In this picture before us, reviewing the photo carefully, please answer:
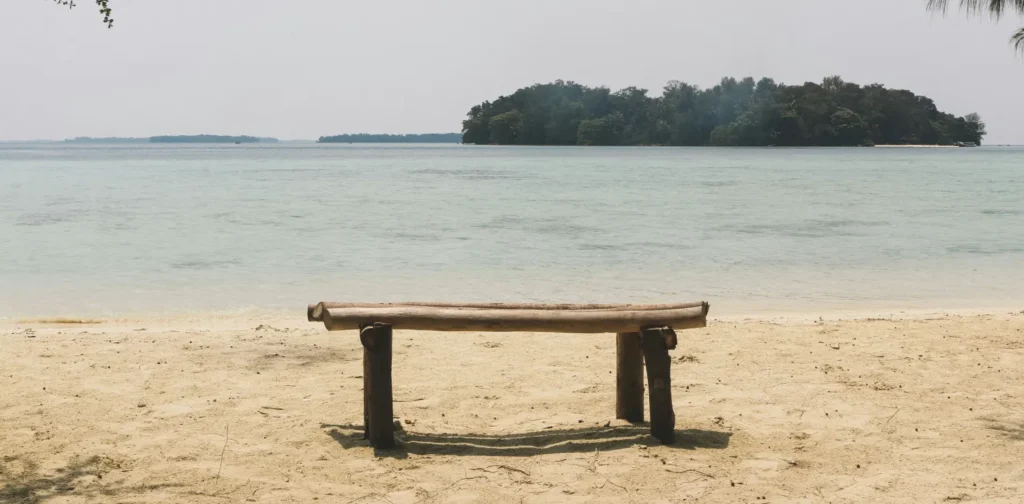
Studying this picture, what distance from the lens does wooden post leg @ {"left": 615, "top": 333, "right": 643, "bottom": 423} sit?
5828mm

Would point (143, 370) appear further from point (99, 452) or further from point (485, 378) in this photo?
point (485, 378)

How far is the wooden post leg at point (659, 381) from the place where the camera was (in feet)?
17.3

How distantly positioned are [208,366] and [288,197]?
31.6 meters

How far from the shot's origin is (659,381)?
5336 millimetres

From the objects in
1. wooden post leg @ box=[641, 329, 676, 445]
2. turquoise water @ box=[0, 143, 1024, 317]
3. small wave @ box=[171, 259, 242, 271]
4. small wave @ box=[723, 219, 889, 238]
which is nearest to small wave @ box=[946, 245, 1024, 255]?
turquoise water @ box=[0, 143, 1024, 317]

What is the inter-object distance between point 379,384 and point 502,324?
30.8 inches

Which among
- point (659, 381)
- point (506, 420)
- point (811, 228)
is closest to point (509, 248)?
point (811, 228)

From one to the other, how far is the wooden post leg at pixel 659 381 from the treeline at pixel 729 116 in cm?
12819

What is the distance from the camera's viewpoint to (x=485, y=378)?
23.5ft

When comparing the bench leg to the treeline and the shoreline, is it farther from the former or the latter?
the treeline

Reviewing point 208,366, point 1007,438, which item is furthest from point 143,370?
point 1007,438

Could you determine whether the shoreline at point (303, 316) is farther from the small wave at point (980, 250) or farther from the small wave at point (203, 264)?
the small wave at point (980, 250)

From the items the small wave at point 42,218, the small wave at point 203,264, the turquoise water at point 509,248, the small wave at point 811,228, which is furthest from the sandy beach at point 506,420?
the small wave at point 42,218

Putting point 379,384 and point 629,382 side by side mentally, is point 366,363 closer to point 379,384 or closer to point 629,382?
point 379,384
